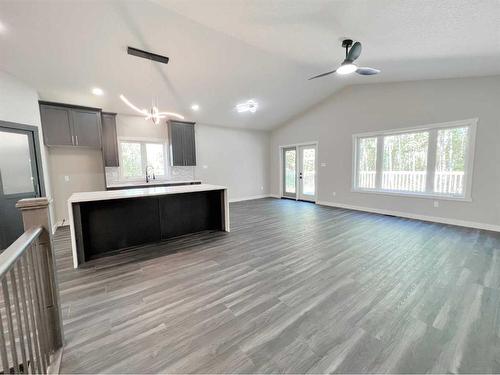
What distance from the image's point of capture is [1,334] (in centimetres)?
85

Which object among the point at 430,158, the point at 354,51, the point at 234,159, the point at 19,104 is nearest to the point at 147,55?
the point at 19,104

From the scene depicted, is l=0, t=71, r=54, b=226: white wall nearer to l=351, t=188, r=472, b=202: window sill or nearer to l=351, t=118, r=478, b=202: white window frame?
l=351, t=118, r=478, b=202: white window frame

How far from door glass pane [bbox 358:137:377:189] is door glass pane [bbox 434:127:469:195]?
1312 millimetres

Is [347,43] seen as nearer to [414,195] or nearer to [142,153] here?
[414,195]

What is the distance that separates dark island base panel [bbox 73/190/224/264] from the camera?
322 cm

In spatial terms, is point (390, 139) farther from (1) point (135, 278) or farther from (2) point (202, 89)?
(1) point (135, 278)

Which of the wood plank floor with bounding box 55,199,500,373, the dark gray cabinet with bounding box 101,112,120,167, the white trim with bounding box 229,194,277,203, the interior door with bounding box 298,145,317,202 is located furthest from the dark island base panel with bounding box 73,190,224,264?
the interior door with bounding box 298,145,317,202

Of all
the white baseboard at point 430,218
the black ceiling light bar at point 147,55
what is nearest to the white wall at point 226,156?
the black ceiling light bar at point 147,55

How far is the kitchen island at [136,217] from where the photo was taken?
3076 millimetres

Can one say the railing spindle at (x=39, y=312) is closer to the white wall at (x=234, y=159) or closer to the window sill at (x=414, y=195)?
the white wall at (x=234, y=159)

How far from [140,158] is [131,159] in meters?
0.22

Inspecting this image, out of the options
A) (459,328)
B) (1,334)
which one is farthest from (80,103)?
(459,328)

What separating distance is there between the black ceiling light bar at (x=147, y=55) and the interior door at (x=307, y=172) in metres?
4.99

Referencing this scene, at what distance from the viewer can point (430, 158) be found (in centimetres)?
486
